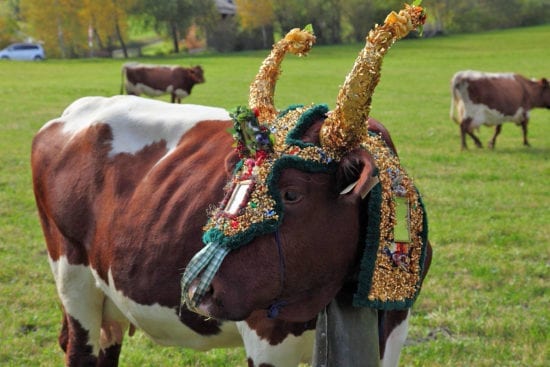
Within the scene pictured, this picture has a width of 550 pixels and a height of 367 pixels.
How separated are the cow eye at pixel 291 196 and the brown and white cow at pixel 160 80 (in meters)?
21.7

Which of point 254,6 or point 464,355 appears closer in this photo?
point 464,355

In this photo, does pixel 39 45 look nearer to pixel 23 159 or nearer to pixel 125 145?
pixel 23 159

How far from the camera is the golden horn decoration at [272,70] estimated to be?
2941 millimetres

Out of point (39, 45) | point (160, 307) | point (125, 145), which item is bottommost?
point (39, 45)

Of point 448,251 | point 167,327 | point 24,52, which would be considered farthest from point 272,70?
point 24,52

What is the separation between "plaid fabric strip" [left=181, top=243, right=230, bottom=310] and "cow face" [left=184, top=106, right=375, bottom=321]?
11 mm

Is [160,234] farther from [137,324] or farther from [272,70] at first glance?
[272,70]

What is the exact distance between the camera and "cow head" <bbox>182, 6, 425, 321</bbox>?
247cm

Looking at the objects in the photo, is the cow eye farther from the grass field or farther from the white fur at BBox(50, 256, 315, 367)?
the grass field

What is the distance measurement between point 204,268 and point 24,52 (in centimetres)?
5191

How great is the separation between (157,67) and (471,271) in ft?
62.6

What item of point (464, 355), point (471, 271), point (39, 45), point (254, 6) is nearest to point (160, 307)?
point (464, 355)

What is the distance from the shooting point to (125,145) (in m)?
3.82

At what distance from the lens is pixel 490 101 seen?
14836mm
